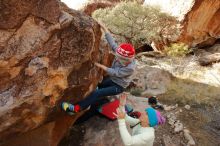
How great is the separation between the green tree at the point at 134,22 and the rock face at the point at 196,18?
→ 80 cm

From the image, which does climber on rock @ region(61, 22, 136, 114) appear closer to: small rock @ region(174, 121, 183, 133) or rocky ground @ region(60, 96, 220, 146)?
rocky ground @ region(60, 96, 220, 146)

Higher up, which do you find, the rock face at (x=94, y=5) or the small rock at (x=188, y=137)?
the rock face at (x=94, y=5)

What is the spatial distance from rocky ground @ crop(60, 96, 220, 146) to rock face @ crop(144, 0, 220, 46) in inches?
253

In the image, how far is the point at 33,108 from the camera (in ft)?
18.4

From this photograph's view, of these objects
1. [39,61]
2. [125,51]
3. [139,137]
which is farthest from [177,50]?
[139,137]

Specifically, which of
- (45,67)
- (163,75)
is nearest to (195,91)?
(163,75)

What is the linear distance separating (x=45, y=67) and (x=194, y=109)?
5068 mm

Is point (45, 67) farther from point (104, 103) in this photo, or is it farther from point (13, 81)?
point (104, 103)

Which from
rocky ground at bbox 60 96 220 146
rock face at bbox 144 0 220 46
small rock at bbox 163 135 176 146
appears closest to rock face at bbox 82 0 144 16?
rock face at bbox 144 0 220 46

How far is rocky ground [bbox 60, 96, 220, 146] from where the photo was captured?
713 cm

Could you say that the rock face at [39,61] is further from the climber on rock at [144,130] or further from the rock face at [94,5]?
the rock face at [94,5]

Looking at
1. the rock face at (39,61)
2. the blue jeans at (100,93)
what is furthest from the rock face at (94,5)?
the rock face at (39,61)

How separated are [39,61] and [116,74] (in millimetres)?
1502

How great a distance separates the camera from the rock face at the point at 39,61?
207 inches
